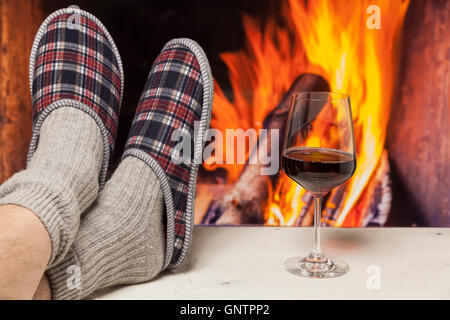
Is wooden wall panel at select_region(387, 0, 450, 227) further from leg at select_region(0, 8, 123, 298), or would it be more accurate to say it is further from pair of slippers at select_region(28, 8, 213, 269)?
leg at select_region(0, 8, 123, 298)

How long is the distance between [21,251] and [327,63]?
0.73 meters

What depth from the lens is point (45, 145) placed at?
0.83 m

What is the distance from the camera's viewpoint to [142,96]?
40.3 inches

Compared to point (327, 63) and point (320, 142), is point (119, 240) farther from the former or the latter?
point (327, 63)

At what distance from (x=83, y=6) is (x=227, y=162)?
446mm

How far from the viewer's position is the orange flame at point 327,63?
102 centimetres

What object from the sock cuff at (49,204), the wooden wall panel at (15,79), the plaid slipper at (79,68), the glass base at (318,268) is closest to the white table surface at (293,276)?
the glass base at (318,268)

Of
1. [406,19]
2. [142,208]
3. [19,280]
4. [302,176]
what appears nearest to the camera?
[19,280]

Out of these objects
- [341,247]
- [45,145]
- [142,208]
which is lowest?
[341,247]

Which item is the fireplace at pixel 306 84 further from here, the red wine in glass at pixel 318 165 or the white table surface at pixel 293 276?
the red wine in glass at pixel 318 165

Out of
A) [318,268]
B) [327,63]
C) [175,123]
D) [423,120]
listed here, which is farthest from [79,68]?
[423,120]

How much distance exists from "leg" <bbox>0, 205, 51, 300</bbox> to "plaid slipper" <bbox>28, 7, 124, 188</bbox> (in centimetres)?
39
